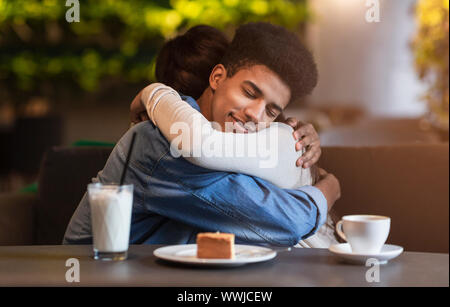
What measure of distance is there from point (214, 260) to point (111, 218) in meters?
0.16

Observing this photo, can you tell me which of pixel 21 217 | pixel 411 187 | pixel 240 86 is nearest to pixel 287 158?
pixel 240 86

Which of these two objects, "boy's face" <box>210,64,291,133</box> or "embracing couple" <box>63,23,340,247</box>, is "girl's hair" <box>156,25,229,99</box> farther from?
"boy's face" <box>210,64,291,133</box>

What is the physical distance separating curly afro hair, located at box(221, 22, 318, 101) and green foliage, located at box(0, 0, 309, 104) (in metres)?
3.84

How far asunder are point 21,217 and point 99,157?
0.26m

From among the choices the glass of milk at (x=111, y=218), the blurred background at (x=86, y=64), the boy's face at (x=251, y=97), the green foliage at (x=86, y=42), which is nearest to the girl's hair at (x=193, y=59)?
the boy's face at (x=251, y=97)

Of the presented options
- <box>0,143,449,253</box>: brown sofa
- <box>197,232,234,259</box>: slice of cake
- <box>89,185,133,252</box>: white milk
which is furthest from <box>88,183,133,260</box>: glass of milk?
<box>0,143,449,253</box>: brown sofa

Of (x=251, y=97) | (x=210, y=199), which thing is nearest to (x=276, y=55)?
(x=251, y=97)

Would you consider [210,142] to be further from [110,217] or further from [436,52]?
[436,52]

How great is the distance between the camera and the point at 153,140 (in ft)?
3.45

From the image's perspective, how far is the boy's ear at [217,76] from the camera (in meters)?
1.26

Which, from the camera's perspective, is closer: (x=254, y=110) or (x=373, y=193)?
(x=254, y=110)

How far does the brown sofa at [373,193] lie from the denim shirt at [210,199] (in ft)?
1.63

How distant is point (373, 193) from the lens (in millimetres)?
1631

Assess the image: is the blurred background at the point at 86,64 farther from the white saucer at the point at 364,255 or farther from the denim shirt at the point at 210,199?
the white saucer at the point at 364,255
